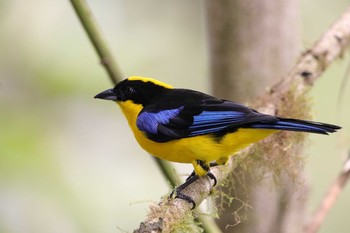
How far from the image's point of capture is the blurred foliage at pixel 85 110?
348cm

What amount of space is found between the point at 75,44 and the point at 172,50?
1127 mm

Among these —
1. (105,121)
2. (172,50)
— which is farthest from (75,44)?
(172,50)

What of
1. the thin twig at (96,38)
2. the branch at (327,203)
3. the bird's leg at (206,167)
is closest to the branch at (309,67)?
the bird's leg at (206,167)

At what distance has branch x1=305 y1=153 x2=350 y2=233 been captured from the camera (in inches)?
113

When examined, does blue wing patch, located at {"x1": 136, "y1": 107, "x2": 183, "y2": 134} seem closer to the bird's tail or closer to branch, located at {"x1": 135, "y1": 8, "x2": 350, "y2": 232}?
branch, located at {"x1": 135, "y1": 8, "x2": 350, "y2": 232}

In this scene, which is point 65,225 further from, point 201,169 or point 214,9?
point 214,9

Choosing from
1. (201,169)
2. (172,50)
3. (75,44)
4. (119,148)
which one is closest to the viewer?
(201,169)

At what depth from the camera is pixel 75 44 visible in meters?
4.35

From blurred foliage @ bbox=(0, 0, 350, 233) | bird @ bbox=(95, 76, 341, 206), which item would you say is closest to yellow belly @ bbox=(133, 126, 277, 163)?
bird @ bbox=(95, 76, 341, 206)

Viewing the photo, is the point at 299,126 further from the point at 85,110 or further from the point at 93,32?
the point at 85,110

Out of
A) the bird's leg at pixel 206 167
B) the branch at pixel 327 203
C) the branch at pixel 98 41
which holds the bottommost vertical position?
the branch at pixel 327 203

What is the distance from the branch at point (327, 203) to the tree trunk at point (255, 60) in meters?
0.29

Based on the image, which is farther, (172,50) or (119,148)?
(172,50)

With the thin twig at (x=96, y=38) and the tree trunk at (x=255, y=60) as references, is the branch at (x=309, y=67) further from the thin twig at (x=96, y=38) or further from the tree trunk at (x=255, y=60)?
the thin twig at (x=96, y=38)
